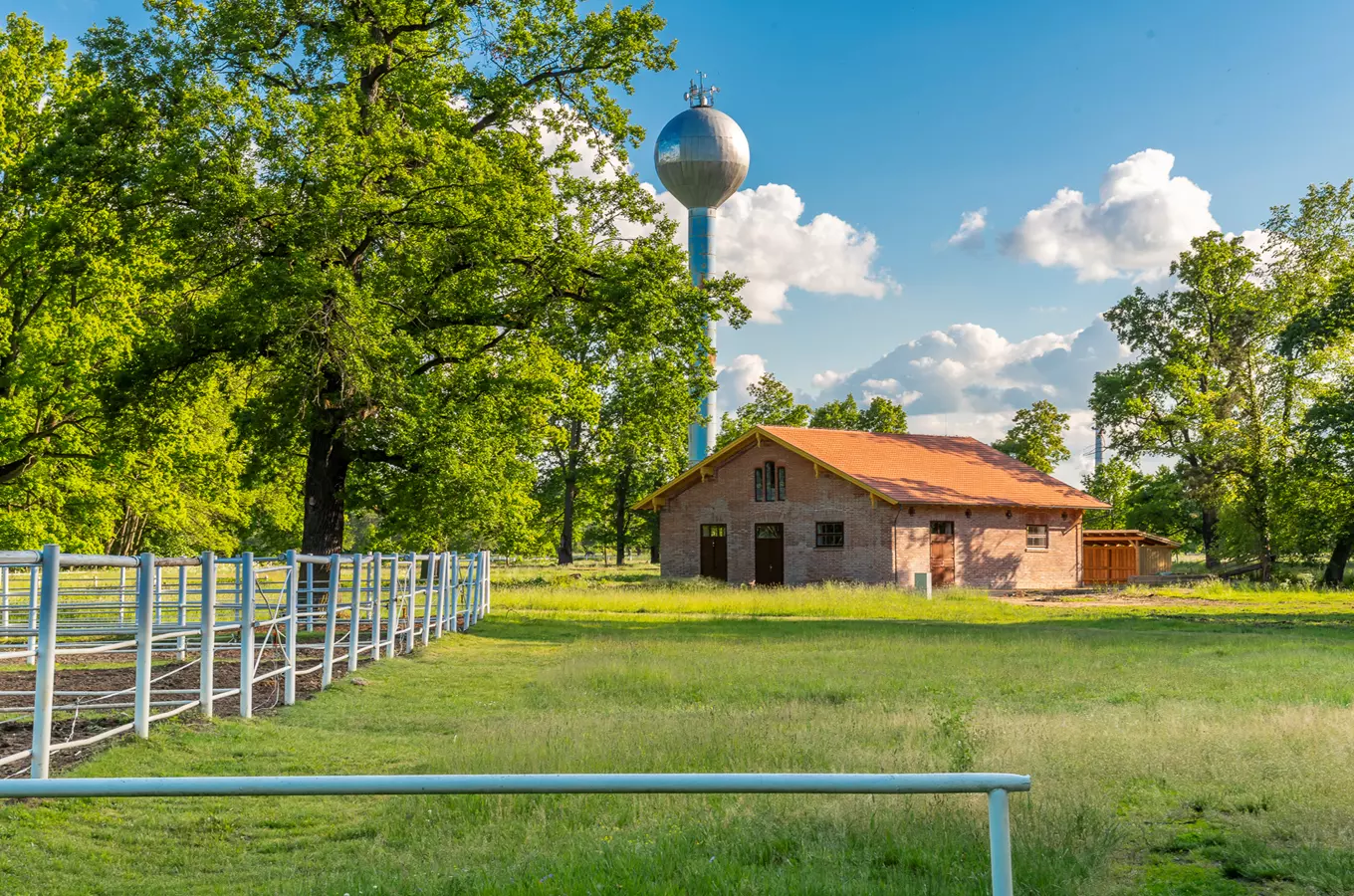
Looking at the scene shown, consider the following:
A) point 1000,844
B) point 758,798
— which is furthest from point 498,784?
point 758,798

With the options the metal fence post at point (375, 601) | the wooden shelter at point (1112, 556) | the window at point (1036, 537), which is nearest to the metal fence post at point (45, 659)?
the metal fence post at point (375, 601)

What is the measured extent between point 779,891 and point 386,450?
22156 millimetres

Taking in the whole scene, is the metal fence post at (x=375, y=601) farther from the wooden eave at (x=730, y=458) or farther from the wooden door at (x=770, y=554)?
the wooden door at (x=770, y=554)

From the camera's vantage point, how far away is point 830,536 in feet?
148

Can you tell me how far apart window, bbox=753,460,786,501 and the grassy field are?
28650 mm

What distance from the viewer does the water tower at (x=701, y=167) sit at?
78125 mm

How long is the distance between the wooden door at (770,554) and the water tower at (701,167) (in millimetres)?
Result: 29734

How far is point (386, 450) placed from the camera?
26.6 meters

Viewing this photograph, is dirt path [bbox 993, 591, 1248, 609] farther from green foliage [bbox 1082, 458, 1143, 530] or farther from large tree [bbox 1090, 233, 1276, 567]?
green foliage [bbox 1082, 458, 1143, 530]

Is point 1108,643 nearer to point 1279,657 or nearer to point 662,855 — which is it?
point 1279,657

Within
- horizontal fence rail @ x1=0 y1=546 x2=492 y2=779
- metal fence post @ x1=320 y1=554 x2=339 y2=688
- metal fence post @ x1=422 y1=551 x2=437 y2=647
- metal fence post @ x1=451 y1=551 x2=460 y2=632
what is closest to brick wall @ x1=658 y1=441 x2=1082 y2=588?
horizontal fence rail @ x1=0 y1=546 x2=492 y2=779

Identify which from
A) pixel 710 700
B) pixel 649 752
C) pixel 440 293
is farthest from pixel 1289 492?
pixel 649 752

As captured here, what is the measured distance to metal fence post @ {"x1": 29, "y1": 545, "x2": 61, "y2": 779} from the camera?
8242 mm

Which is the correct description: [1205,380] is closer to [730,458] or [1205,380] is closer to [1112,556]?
[1112,556]
